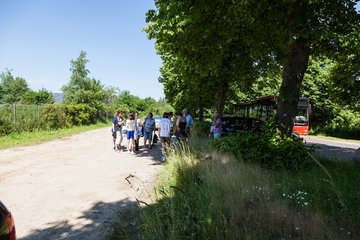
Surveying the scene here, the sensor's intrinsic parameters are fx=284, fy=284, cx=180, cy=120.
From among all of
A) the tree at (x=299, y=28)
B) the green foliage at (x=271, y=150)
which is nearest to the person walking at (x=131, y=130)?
the green foliage at (x=271, y=150)

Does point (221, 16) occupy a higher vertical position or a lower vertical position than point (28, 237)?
higher

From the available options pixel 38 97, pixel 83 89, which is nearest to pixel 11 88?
pixel 38 97

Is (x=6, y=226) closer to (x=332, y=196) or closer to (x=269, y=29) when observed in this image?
(x=332, y=196)

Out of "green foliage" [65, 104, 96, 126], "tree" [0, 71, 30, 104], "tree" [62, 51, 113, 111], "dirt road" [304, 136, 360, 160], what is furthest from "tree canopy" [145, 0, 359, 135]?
"tree" [0, 71, 30, 104]

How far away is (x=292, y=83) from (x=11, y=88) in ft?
251

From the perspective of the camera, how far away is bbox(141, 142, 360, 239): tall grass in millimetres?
3371

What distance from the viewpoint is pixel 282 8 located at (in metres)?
8.42

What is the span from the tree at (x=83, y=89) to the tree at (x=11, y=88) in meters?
29.1

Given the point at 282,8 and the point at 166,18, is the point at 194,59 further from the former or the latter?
the point at 282,8

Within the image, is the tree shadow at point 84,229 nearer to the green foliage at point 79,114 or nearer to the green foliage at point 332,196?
the green foliage at point 332,196

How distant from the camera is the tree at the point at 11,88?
69.1 m

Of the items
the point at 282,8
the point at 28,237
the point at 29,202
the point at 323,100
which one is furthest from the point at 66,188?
the point at 323,100

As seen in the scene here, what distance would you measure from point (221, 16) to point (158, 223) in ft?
23.1

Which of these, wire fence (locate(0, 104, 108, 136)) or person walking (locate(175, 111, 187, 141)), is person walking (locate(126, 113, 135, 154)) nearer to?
person walking (locate(175, 111, 187, 141))
